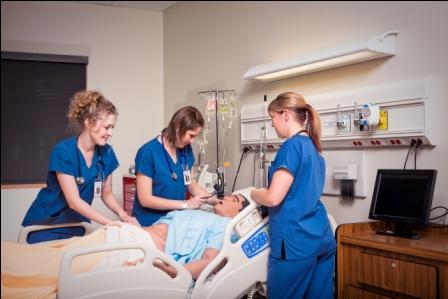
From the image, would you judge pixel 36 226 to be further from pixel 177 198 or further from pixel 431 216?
pixel 431 216

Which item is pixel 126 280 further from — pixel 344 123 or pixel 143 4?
pixel 143 4

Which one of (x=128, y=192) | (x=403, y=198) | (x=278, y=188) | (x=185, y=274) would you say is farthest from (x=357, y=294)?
(x=128, y=192)

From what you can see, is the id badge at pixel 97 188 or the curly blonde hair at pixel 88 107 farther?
the id badge at pixel 97 188

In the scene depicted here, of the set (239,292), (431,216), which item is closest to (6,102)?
(239,292)

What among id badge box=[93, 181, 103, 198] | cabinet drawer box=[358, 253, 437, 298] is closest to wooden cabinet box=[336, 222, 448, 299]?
cabinet drawer box=[358, 253, 437, 298]

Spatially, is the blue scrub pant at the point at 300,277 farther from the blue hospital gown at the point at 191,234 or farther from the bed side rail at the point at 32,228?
the bed side rail at the point at 32,228

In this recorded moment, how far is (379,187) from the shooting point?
75.4 inches

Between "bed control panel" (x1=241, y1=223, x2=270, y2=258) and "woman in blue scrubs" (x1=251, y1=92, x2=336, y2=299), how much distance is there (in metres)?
0.06

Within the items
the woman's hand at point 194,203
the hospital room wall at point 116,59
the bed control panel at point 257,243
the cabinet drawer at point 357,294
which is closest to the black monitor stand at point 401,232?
the cabinet drawer at point 357,294

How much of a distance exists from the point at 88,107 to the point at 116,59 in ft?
3.74

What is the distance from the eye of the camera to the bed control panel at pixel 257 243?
1.74m

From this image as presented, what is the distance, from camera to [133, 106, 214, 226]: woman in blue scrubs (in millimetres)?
1996

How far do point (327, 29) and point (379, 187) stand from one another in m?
0.93

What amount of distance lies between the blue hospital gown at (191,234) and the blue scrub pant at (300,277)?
0.86 ft
